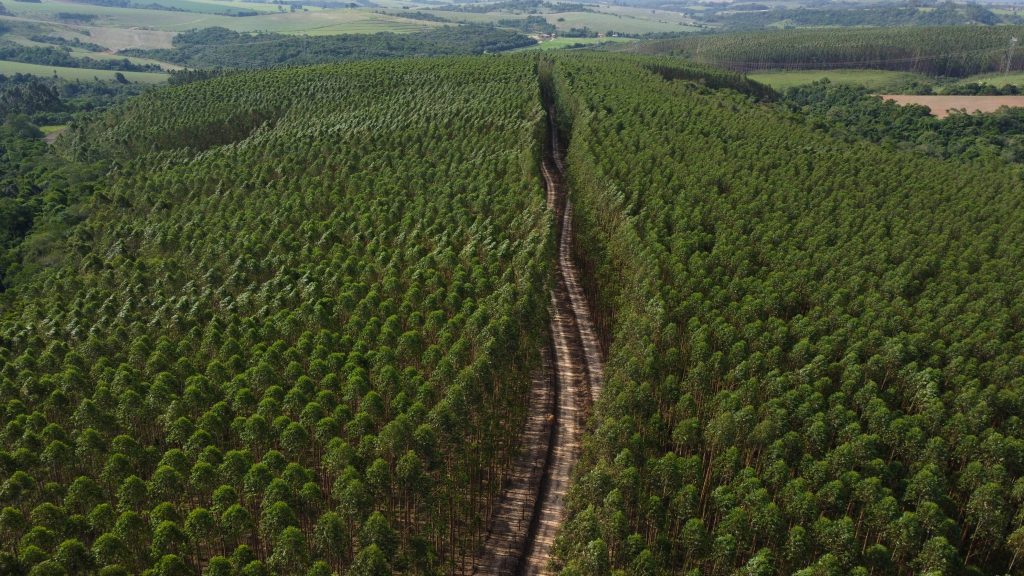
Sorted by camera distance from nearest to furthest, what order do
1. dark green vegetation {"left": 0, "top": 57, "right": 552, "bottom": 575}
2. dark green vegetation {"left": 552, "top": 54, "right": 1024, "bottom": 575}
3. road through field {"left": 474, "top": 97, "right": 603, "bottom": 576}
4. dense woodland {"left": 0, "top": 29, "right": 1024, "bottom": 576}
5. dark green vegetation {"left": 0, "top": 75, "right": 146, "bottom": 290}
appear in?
dark green vegetation {"left": 0, "top": 57, "right": 552, "bottom": 575}
dense woodland {"left": 0, "top": 29, "right": 1024, "bottom": 576}
dark green vegetation {"left": 552, "top": 54, "right": 1024, "bottom": 575}
road through field {"left": 474, "top": 97, "right": 603, "bottom": 576}
dark green vegetation {"left": 0, "top": 75, "right": 146, "bottom": 290}

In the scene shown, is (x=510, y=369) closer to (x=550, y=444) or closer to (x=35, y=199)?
(x=550, y=444)

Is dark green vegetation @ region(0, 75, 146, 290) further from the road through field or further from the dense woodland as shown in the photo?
the road through field

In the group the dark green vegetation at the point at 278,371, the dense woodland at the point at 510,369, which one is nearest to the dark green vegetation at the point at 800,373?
the dense woodland at the point at 510,369

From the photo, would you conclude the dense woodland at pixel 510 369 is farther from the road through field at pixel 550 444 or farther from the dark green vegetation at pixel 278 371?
the road through field at pixel 550 444

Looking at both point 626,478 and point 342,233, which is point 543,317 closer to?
point 626,478

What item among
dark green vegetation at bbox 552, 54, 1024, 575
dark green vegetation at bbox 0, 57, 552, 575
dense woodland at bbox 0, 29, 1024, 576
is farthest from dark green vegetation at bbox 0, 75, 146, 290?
dark green vegetation at bbox 552, 54, 1024, 575

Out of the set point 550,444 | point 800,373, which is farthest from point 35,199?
point 800,373
